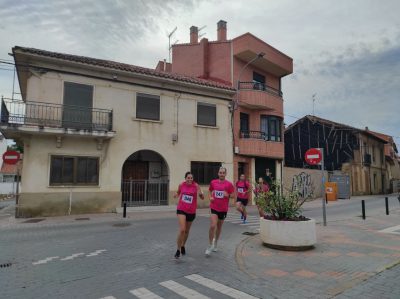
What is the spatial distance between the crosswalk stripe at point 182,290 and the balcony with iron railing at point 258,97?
1604cm

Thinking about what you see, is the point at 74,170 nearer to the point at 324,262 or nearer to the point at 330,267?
the point at 324,262

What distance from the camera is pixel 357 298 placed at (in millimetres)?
4129

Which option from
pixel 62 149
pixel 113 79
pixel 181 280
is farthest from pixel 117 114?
pixel 181 280

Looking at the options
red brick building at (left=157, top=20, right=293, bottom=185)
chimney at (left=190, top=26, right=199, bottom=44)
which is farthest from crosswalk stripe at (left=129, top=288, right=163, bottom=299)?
chimney at (left=190, top=26, right=199, bottom=44)

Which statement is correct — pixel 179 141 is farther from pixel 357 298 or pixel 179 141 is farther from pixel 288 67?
pixel 357 298

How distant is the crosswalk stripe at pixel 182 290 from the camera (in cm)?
420

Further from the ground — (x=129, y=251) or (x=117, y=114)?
(x=117, y=114)

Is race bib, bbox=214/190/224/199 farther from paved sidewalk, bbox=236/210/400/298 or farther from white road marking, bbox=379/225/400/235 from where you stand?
white road marking, bbox=379/225/400/235

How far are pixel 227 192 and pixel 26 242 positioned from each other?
5.43 meters

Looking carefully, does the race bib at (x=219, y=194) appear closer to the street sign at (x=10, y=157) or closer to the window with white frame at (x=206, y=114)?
the window with white frame at (x=206, y=114)

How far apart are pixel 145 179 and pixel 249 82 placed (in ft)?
30.4

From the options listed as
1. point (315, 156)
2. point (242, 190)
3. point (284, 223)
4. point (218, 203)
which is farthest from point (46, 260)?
point (315, 156)

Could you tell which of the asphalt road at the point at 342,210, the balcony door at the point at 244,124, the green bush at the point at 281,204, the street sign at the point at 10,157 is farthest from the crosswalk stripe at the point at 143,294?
the balcony door at the point at 244,124

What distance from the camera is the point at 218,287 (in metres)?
4.56
